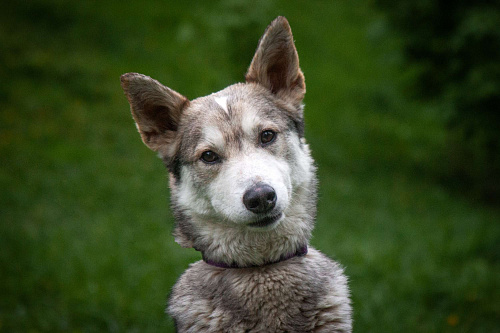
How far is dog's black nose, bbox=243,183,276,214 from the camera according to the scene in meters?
2.86

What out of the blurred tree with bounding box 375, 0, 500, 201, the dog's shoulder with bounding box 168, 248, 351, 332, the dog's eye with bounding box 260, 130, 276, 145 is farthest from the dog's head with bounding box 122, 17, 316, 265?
the blurred tree with bounding box 375, 0, 500, 201

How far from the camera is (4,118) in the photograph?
11086mm

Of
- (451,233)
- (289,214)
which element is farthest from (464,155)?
(289,214)

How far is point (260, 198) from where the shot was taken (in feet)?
9.37

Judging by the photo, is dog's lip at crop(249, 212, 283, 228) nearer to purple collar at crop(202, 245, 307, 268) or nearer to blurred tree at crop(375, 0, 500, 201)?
purple collar at crop(202, 245, 307, 268)

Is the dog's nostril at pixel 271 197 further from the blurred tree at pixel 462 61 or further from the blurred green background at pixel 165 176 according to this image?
the blurred tree at pixel 462 61

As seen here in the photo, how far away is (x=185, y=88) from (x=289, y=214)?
10.5 metres

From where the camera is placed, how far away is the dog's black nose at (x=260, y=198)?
2857 millimetres

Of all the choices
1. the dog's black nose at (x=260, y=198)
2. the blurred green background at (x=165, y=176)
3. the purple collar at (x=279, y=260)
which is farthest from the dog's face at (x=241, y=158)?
the blurred green background at (x=165, y=176)

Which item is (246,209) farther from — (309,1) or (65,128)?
(309,1)

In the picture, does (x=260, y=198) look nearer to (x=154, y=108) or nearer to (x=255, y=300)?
(x=255, y=300)

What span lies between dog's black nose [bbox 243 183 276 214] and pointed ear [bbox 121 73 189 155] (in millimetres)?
1004

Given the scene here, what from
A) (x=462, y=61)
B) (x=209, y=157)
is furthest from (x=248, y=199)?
(x=462, y=61)

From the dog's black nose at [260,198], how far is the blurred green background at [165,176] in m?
2.52
